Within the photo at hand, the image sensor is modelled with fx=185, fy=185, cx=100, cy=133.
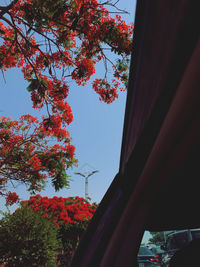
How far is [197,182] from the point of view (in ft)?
5.47

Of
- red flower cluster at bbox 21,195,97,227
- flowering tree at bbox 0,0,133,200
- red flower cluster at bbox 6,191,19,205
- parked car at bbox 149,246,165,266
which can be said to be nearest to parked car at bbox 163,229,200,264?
parked car at bbox 149,246,165,266

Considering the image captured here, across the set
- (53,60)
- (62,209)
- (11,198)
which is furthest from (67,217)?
(53,60)

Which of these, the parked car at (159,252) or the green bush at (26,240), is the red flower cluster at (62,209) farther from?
the parked car at (159,252)

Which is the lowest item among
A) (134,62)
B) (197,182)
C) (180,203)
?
(180,203)

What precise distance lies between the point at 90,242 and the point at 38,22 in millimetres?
5787

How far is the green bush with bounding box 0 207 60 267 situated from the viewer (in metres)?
6.04

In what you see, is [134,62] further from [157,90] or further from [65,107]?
[65,107]

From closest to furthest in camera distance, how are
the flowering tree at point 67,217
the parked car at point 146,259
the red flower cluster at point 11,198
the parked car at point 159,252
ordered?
the parked car at point 146,259 < the parked car at point 159,252 < the flowering tree at point 67,217 < the red flower cluster at point 11,198

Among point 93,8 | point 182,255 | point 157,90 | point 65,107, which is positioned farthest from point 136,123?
point 65,107

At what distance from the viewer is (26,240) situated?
6.27m

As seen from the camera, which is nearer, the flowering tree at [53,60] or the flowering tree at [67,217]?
the flowering tree at [53,60]

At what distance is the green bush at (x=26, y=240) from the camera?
6.04 m

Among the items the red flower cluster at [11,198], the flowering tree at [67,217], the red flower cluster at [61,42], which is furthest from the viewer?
the red flower cluster at [11,198]

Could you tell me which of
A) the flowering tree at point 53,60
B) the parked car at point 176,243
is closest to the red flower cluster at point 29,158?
the flowering tree at point 53,60
